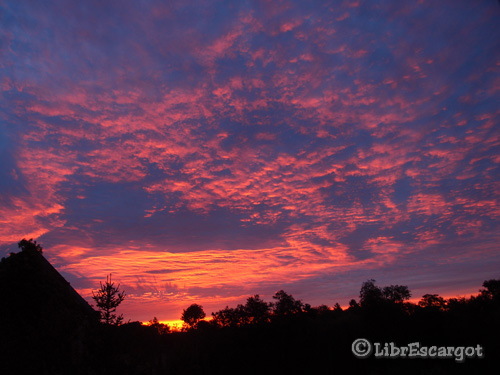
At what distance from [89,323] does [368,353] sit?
37.3m

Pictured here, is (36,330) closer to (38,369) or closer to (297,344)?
(38,369)

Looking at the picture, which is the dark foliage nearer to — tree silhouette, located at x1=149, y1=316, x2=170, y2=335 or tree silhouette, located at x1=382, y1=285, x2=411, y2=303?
tree silhouette, located at x1=382, y1=285, x2=411, y2=303

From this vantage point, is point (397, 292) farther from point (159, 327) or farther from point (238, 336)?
point (159, 327)

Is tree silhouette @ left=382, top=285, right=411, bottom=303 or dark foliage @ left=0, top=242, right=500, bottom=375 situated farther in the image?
tree silhouette @ left=382, top=285, right=411, bottom=303

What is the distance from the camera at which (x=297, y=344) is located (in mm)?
50281

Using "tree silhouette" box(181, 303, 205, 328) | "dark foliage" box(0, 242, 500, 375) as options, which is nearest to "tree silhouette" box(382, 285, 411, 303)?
"dark foliage" box(0, 242, 500, 375)

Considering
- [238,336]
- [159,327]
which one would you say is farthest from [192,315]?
[238,336]

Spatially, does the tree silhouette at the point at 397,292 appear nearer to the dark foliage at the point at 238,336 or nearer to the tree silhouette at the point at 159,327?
the dark foliage at the point at 238,336

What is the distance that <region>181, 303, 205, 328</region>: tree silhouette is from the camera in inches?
3999

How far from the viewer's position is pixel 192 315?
101625 millimetres

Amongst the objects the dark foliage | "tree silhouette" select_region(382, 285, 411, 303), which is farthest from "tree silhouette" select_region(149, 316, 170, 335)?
"tree silhouette" select_region(382, 285, 411, 303)

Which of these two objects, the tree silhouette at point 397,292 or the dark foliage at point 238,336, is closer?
the dark foliage at point 238,336

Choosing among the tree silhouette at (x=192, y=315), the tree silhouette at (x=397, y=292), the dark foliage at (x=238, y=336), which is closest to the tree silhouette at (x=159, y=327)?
the tree silhouette at (x=192, y=315)

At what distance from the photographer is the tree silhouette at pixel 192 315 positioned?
10156 cm
